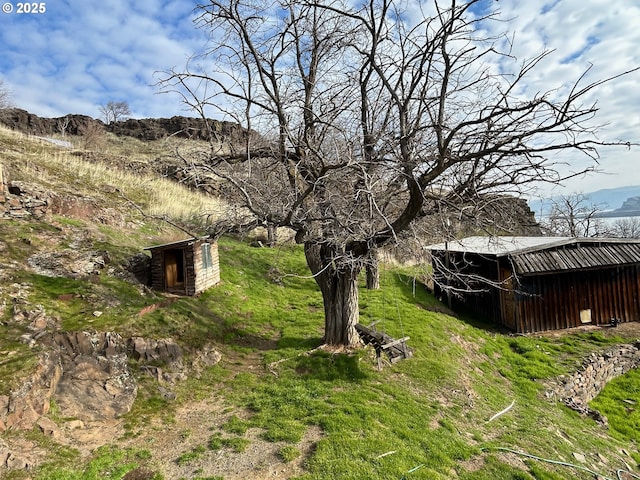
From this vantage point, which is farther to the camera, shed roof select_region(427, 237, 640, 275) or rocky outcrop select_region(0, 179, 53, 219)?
shed roof select_region(427, 237, 640, 275)

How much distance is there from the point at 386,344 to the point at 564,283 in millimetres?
9706

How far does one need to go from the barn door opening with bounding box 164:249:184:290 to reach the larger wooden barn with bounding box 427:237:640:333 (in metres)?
9.05

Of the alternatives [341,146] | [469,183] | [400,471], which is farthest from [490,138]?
[400,471]

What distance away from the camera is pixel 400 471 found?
4.26 m

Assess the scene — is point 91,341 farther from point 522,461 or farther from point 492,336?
point 492,336

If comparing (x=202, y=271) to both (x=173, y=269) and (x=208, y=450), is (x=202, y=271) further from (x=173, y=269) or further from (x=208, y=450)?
(x=208, y=450)

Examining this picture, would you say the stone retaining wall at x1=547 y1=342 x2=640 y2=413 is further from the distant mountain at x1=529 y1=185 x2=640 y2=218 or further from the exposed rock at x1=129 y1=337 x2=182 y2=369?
the exposed rock at x1=129 y1=337 x2=182 y2=369

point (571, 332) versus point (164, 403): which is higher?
point (164, 403)

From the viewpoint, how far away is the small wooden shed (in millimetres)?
9891

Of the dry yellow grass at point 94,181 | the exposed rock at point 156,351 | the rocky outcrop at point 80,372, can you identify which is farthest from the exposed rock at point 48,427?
the dry yellow grass at point 94,181

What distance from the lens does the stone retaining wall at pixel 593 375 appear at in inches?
335

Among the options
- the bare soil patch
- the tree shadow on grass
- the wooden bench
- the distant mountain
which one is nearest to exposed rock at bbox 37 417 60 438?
the bare soil patch

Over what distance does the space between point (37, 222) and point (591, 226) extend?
110ft

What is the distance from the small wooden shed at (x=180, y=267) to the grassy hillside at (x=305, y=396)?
0.65 metres
